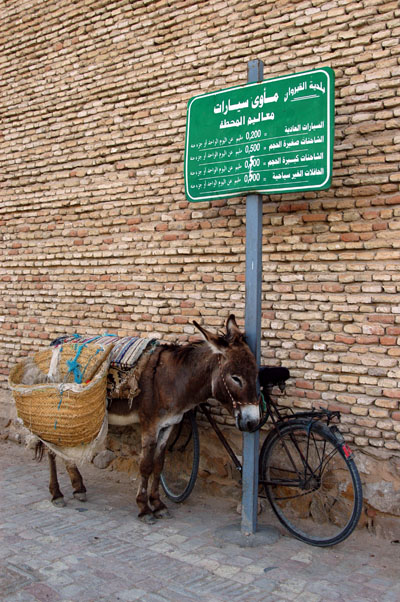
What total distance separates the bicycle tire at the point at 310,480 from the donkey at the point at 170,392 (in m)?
0.65

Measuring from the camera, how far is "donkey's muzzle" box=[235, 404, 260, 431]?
178 inches

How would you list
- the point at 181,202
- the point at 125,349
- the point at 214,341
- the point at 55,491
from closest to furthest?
the point at 214,341, the point at 125,349, the point at 55,491, the point at 181,202

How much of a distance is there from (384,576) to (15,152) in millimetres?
7016

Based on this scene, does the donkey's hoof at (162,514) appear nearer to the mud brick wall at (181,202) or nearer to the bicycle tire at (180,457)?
the bicycle tire at (180,457)

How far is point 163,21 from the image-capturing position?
6535 millimetres

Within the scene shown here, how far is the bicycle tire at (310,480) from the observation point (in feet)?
15.7

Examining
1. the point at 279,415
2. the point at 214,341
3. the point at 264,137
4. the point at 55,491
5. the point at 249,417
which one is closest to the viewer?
the point at 249,417

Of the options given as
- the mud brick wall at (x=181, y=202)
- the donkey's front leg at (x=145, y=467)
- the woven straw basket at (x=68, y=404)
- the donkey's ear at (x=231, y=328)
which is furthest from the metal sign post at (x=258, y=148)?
the woven straw basket at (x=68, y=404)

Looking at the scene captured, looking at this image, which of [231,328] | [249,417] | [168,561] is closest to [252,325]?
[231,328]

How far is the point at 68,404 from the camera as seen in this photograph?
513cm

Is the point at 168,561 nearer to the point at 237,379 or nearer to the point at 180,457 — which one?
the point at 237,379

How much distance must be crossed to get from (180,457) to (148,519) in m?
0.94

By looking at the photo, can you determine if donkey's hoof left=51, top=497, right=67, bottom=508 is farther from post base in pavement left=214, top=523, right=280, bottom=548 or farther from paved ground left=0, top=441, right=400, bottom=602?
post base in pavement left=214, top=523, right=280, bottom=548

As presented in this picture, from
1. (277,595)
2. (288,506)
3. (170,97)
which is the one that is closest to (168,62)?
(170,97)
